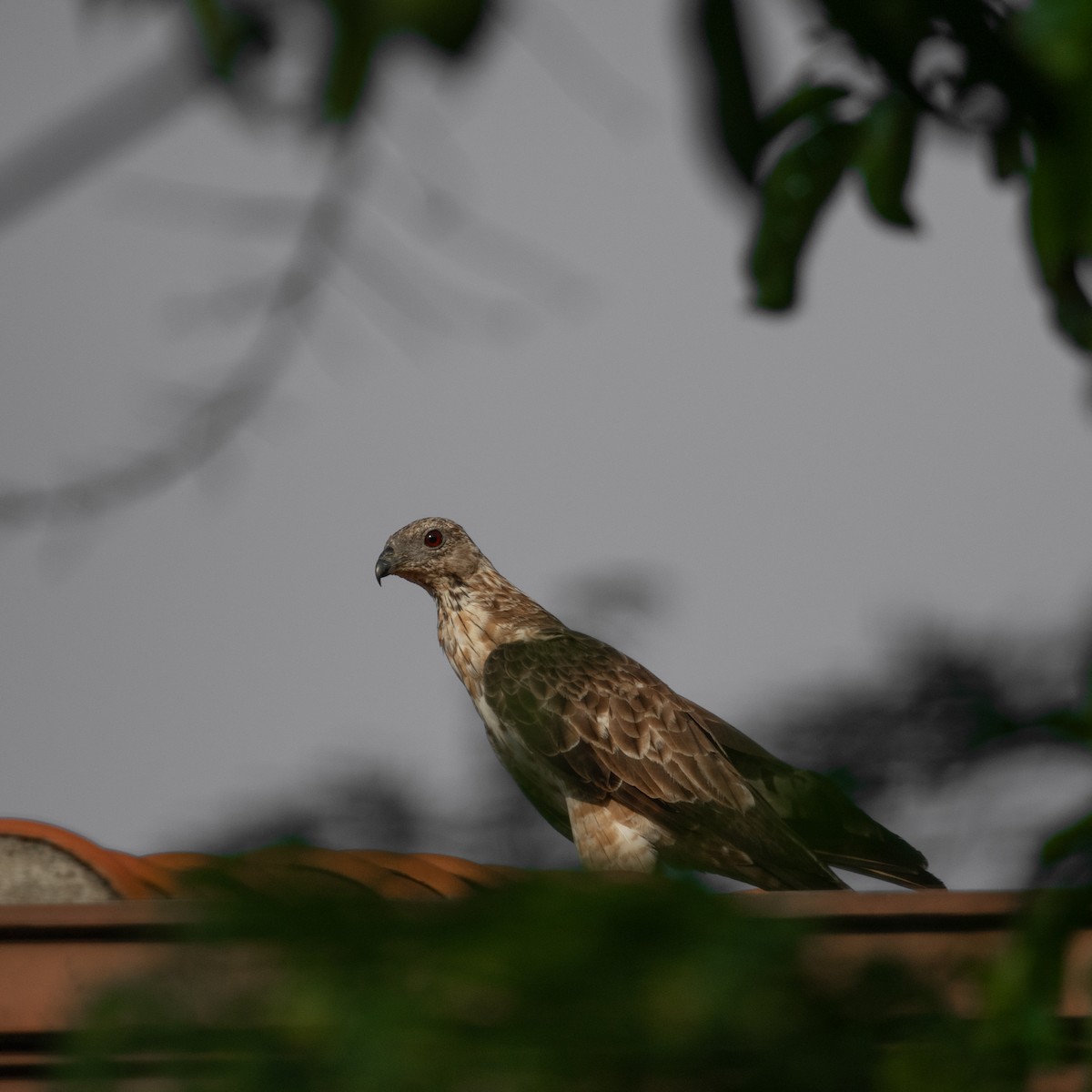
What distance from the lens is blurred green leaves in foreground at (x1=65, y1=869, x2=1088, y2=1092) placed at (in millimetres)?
1092

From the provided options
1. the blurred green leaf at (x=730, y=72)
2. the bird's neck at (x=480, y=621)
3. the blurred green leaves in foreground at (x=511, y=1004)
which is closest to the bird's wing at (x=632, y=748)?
the bird's neck at (x=480, y=621)

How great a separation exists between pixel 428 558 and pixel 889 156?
186 inches

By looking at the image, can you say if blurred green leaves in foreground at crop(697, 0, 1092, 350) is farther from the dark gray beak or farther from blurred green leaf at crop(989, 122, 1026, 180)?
the dark gray beak

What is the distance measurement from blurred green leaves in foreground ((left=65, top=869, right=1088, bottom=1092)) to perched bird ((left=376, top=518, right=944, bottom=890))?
11.6 feet

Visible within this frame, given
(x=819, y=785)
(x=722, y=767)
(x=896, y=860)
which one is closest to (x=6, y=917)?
(x=819, y=785)

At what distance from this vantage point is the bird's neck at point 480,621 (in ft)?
19.3

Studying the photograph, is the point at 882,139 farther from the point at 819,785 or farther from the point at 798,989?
the point at 819,785

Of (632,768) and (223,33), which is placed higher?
(632,768)

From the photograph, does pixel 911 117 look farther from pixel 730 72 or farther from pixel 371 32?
pixel 371 32

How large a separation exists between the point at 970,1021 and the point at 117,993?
73 centimetres

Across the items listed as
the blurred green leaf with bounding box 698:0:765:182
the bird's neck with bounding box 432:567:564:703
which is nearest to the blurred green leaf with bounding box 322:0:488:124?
the blurred green leaf with bounding box 698:0:765:182

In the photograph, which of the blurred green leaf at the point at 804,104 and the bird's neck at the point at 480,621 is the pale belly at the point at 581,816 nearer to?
the bird's neck at the point at 480,621

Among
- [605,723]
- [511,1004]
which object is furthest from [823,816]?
[511,1004]

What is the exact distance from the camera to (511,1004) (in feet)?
3.61
